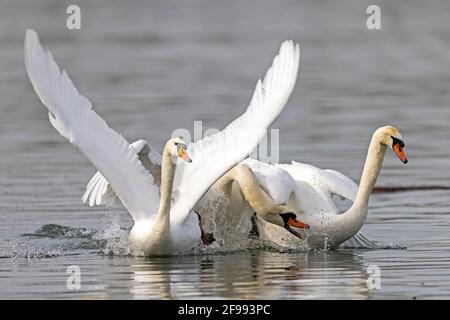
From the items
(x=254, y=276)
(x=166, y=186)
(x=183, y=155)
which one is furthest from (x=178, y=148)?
(x=254, y=276)

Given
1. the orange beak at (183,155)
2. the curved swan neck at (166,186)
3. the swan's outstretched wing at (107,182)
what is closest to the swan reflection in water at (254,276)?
the curved swan neck at (166,186)

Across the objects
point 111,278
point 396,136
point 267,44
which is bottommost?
point 111,278

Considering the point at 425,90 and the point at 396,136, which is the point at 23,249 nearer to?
the point at 396,136

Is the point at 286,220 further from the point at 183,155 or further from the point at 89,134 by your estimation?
the point at 89,134

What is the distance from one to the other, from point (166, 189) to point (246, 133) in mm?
1047

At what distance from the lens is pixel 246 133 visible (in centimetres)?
1553

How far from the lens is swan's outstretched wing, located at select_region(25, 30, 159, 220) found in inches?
612

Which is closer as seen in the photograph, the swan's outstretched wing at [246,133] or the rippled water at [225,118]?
the rippled water at [225,118]

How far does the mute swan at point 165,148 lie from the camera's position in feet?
50.6

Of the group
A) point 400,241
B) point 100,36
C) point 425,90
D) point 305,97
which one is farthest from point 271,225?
point 100,36

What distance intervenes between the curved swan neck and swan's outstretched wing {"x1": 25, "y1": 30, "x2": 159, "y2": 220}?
401 millimetres

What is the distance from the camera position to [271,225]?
16.8 metres

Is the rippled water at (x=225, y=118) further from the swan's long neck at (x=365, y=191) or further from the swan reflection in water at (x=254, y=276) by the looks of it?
the swan's long neck at (x=365, y=191)

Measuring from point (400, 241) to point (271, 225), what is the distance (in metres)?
1.45
